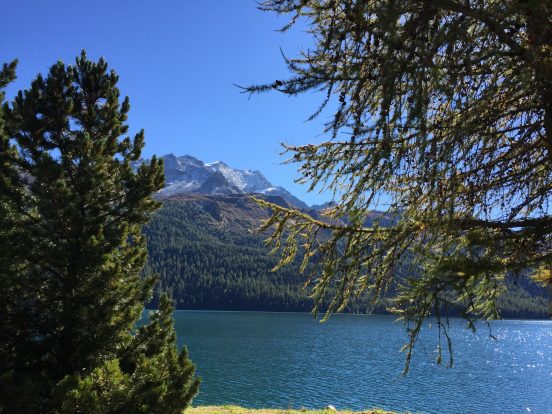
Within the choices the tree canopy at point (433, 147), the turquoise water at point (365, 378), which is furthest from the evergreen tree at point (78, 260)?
the turquoise water at point (365, 378)

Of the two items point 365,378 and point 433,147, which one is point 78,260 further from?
point 365,378

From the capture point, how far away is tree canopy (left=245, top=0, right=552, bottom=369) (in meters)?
3.72

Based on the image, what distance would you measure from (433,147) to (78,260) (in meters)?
8.70

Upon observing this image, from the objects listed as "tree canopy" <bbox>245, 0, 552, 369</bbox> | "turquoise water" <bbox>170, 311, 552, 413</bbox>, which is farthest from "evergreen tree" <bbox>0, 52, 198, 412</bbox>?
"turquoise water" <bbox>170, 311, 552, 413</bbox>

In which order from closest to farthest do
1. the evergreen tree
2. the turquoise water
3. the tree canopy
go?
the tree canopy
the evergreen tree
the turquoise water

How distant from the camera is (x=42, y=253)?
1014cm

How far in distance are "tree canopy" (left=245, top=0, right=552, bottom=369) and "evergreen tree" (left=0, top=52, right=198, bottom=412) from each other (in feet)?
15.4

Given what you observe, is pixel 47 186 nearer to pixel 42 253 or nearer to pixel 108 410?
pixel 42 253

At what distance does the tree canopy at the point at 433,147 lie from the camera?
12.2 ft

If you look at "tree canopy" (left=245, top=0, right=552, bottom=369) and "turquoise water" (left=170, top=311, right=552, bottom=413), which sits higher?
"tree canopy" (left=245, top=0, right=552, bottom=369)

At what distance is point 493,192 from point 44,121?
1035 cm

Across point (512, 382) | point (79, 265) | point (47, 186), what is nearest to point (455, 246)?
point (79, 265)

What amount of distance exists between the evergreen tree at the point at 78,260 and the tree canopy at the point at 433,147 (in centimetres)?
469

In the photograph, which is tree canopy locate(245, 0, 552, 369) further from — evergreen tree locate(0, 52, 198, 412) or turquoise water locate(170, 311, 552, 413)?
turquoise water locate(170, 311, 552, 413)
